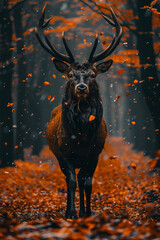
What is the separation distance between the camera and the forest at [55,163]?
371cm

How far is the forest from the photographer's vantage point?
146 inches

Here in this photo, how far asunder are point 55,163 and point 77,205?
9.98 meters

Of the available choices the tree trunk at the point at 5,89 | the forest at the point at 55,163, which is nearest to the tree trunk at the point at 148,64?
the forest at the point at 55,163

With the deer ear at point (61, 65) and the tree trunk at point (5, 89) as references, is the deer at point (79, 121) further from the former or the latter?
the tree trunk at point (5, 89)

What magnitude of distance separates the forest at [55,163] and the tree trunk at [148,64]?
0.03 m

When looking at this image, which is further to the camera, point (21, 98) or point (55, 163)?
point (55, 163)

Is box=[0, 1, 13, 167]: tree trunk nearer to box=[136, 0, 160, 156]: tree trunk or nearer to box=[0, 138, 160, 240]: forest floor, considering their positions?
box=[0, 138, 160, 240]: forest floor

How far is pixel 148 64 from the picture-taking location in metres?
10.1

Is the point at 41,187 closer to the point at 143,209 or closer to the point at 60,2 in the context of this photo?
the point at 143,209

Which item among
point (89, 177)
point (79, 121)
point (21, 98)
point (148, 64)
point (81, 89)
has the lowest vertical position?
point (89, 177)

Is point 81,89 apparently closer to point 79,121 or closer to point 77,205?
point 79,121

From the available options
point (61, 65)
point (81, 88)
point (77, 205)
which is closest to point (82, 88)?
point (81, 88)

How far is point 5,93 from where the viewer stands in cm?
1238

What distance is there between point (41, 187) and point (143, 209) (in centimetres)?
514
